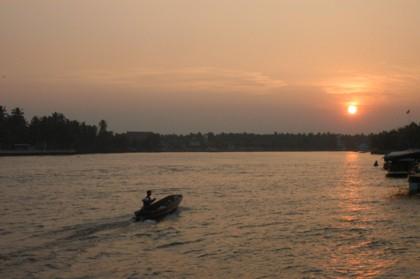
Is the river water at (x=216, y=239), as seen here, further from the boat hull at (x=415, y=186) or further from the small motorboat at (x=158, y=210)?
the boat hull at (x=415, y=186)

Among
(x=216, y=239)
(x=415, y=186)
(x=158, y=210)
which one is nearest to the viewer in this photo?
(x=216, y=239)

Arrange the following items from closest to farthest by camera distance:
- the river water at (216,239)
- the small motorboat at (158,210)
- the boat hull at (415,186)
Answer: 1. the river water at (216,239)
2. the small motorboat at (158,210)
3. the boat hull at (415,186)

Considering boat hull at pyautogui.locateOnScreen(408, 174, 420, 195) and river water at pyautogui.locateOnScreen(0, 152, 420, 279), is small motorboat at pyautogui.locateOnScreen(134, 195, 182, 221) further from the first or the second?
boat hull at pyautogui.locateOnScreen(408, 174, 420, 195)

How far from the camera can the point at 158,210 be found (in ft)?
139

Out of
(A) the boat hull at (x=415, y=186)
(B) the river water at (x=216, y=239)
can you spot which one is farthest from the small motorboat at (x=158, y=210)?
(A) the boat hull at (x=415, y=186)

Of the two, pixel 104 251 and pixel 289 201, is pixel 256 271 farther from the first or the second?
pixel 289 201

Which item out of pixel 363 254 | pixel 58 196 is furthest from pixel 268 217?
pixel 58 196

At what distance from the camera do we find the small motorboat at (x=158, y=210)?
134 ft

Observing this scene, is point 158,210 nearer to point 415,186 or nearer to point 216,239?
point 216,239

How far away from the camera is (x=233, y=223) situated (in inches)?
1604

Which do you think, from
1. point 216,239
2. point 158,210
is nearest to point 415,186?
point 158,210

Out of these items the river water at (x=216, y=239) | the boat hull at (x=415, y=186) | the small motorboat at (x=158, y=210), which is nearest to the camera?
the river water at (x=216, y=239)

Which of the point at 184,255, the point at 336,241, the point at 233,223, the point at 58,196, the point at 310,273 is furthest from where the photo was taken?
the point at 58,196

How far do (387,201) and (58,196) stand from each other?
3763 centimetres
